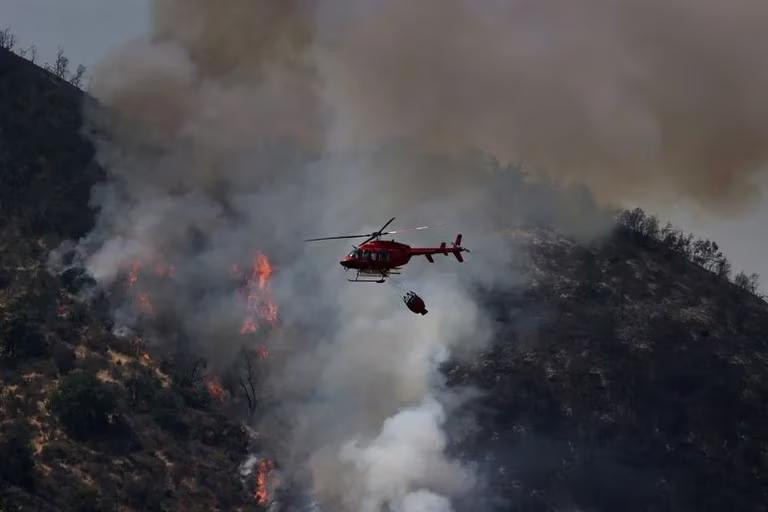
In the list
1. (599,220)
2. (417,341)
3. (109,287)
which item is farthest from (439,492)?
(599,220)

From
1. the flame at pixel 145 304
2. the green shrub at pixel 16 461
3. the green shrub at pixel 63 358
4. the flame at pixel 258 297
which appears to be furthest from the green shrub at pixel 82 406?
the flame at pixel 258 297

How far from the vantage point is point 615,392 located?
429 ft

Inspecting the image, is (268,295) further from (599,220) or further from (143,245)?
(599,220)

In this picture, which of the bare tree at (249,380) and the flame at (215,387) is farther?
the flame at (215,387)

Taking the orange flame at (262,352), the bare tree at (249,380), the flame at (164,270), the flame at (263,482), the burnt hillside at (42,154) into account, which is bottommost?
the flame at (263,482)

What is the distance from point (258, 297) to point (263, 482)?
94.5 ft

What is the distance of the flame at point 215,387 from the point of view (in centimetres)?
12438

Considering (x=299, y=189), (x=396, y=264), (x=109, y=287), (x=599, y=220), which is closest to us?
(x=396, y=264)

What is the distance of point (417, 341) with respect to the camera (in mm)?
119375

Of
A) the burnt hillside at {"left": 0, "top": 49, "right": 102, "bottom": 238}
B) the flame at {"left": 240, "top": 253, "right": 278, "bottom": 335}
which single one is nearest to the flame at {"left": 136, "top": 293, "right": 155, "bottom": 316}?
the flame at {"left": 240, "top": 253, "right": 278, "bottom": 335}

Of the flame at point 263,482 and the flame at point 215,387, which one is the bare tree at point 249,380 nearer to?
the flame at point 215,387

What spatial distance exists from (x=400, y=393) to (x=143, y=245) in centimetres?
4107

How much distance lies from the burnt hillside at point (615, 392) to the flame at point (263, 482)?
19103 millimetres

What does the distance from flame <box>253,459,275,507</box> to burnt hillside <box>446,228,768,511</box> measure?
19.1 metres
